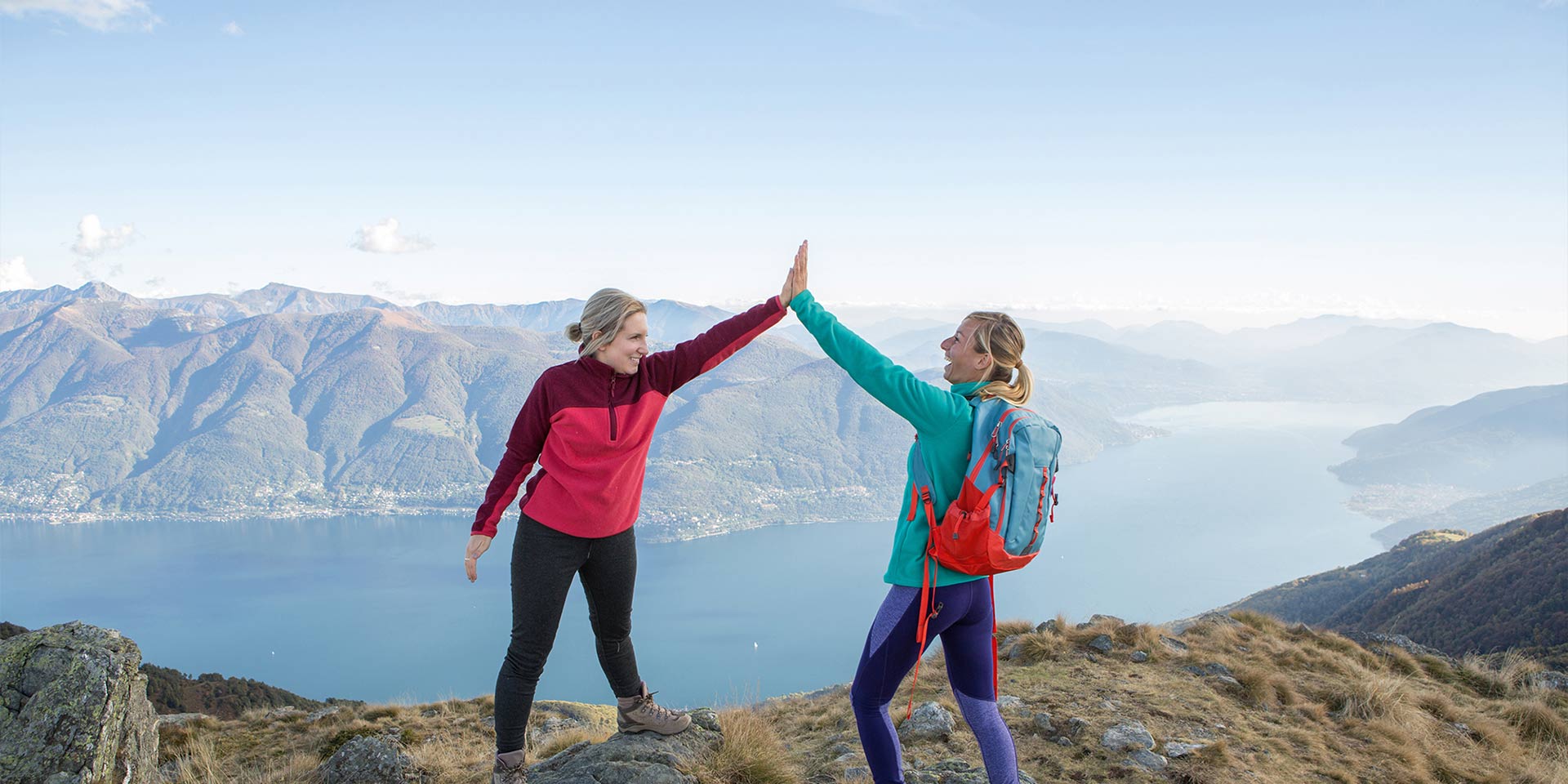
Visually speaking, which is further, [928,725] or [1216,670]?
[1216,670]

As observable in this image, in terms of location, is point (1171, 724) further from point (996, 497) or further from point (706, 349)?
point (706, 349)

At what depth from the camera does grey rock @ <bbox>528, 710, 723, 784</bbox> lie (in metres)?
3.55

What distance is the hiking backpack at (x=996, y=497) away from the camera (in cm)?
255

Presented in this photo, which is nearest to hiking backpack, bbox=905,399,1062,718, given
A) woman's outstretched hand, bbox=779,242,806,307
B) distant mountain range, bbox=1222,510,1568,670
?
woman's outstretched hand, bbox=779,242,806,307

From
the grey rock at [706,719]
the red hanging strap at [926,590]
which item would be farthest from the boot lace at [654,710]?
the red hanging strap at [926,590]

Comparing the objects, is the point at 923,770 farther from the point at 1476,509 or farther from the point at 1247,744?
the point at 1476,509

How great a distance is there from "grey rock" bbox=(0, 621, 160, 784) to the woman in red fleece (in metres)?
1.67

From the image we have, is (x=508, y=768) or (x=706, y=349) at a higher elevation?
(x=706, y=349)

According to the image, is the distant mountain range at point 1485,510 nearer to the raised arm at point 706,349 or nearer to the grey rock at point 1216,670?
the grey rock at point 1216,670

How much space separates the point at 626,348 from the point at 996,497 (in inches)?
64.5

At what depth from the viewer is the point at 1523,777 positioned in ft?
14.4

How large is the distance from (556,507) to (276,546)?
19377 centimetres

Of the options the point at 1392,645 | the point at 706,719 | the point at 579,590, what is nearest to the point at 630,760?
the point at 706,719

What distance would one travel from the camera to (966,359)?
276 centimetres
